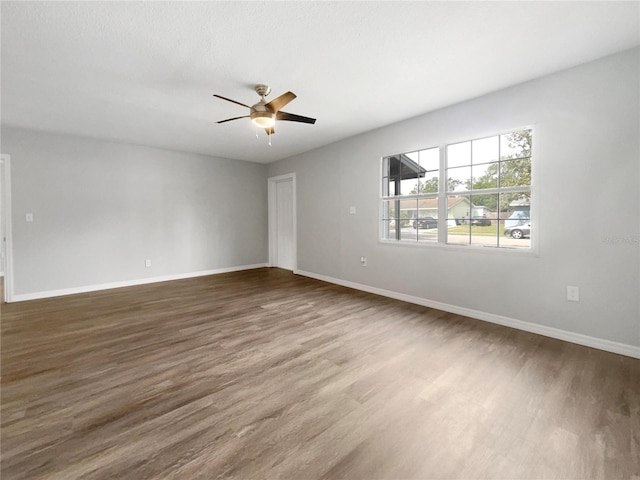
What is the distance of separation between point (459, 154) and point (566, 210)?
1.26 m

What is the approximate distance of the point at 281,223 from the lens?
671 cm

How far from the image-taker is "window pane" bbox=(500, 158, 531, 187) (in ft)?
9.61

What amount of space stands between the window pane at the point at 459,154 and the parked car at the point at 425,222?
0.73m

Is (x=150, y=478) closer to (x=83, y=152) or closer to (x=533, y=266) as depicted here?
(x=533, y=266)

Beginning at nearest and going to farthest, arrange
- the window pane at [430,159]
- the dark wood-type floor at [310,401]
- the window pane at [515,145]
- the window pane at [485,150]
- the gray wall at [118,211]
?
the dark wood-type floor at [310,401] < the window pane at [515,145] < the window pane at [485,150] < the window pane at [430,159] < the gray wall at [118,211]

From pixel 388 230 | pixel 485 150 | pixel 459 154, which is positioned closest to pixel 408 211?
pixel 388 230

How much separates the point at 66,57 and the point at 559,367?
15.5ft

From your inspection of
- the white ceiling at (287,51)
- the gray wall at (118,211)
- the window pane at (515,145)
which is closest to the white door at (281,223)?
the gray wall at (118,211)

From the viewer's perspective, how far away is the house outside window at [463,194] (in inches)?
118

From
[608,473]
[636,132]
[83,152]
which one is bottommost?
[608,473]

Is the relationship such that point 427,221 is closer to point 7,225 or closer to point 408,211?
point 408,211

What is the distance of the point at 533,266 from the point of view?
2.84 meters

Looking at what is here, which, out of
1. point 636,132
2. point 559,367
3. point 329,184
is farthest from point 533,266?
point 329,184

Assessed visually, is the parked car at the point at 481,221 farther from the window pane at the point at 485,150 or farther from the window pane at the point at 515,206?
the window pane at the point at 485,150
